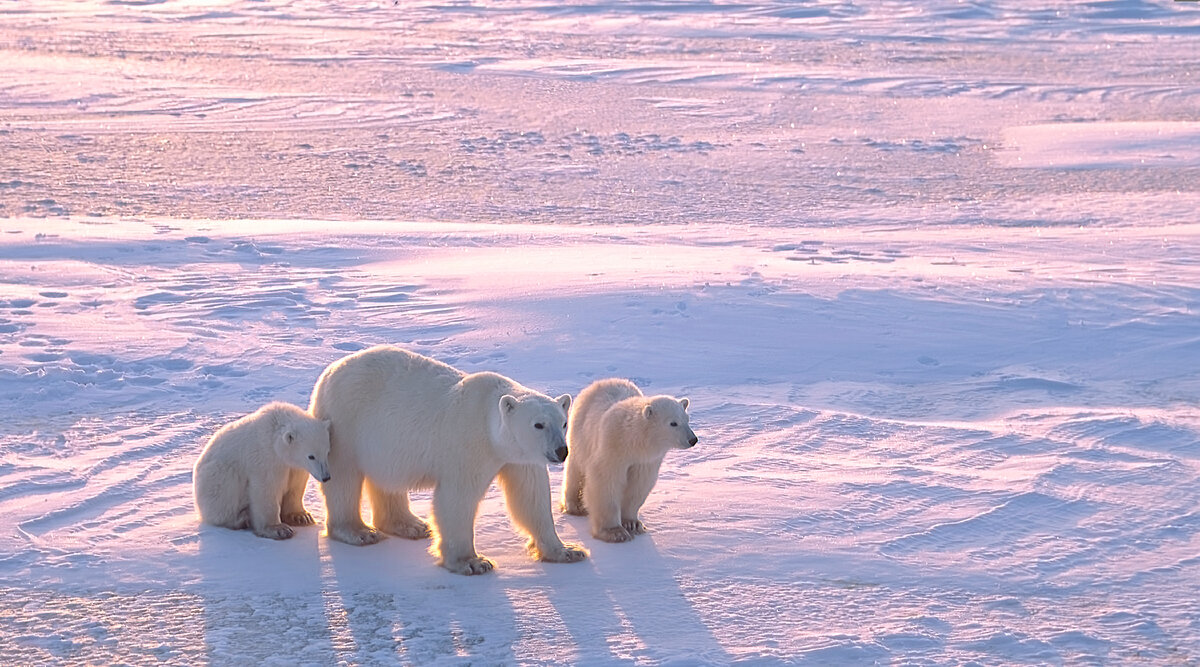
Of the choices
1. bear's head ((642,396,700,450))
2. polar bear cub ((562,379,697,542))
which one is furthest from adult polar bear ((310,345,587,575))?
bear's head ((642,396,700,450))

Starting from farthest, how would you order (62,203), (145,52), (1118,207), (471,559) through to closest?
1. (145,52)
2. (1118,207)
3. (62,203)
4. (471,559)

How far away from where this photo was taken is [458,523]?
4.29 m

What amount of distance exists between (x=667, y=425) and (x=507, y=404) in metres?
0.63

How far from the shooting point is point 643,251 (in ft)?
28.5

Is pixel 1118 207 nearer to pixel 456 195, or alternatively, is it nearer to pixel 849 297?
pixel 849 297

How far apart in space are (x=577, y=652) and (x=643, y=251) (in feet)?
16.7

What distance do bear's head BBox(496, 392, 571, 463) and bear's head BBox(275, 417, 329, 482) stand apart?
63 centimetres

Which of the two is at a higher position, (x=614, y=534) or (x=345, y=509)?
(x=345, y=509)

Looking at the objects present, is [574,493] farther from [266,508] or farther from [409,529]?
[266,508]

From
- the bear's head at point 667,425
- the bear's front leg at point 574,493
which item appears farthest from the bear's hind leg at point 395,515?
the bear's head at point 667,425

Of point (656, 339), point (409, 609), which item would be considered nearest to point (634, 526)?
point (409, 609)

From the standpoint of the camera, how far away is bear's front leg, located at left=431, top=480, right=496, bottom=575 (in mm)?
4289

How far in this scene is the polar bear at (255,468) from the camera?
175 inches

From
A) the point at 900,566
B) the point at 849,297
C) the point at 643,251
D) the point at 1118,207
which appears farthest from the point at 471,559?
the point at 1118,207
